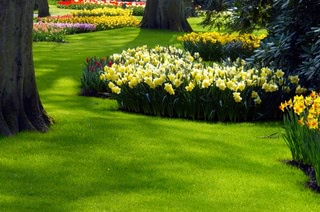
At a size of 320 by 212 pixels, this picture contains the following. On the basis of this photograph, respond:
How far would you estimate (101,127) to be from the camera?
32.4ft

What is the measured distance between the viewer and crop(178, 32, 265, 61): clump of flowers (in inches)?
688

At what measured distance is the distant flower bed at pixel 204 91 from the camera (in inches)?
425

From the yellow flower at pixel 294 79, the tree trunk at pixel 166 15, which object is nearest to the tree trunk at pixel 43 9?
the tree trunk at pixel 166 15

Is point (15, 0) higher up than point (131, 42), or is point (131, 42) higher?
point (15, 0)

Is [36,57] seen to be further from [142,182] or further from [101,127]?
[142,182]

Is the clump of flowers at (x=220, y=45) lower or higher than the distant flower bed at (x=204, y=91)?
lower

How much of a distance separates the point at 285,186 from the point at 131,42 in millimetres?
16539

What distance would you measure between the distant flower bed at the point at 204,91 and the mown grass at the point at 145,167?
260 millimetres

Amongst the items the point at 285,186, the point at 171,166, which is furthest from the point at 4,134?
the point at 285,186

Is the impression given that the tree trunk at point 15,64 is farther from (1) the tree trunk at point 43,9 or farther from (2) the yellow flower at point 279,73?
(1) the tree trunk at point 43,9

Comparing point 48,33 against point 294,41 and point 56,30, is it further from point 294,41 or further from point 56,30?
point 294,41

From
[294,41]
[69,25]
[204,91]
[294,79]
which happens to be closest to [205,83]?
[204,91]

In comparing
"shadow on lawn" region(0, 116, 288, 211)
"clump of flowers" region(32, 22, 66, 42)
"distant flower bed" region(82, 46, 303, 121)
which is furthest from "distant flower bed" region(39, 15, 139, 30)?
"shadow on lawn" region(0, 116, 288, 211)

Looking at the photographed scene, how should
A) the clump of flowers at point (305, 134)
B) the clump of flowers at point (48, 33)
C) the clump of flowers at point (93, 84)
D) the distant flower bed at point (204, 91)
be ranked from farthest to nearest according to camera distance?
the clump of flowers at point (48, 33)
the clump of flowers at point (93, 84)
the distant flower bed at point (204, 91)
the clump of flowers at point (305, 134)
